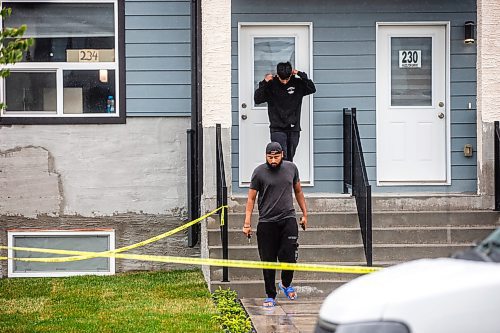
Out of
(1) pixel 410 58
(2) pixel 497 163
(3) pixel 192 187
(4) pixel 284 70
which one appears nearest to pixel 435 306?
(4) pixel 284 70

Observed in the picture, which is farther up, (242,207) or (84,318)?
(242,207)

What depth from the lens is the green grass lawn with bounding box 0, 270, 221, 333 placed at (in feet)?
32.0

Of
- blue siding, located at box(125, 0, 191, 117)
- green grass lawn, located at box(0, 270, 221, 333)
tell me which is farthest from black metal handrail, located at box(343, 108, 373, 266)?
blue siding, located at box(125, 0, 191, 117)

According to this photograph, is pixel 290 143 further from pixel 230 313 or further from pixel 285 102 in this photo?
pixel 230 313

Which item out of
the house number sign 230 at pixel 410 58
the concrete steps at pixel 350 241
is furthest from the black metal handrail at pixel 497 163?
the house number sign 230 at pixel 410 58

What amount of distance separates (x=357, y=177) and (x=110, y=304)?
3530 millimetres

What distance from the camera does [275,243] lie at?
35.8ft

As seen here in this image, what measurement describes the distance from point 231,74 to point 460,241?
12.2 ft

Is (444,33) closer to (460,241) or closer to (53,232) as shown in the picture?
(460,241)

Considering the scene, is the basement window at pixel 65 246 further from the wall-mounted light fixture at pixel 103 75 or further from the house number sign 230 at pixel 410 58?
the house number sign 230 at pixel 410 58

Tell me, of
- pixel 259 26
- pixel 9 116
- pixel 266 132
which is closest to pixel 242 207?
pixel 266 132

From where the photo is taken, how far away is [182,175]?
45.9ft

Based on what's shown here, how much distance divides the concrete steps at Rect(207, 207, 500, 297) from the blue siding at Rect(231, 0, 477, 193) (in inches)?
40.9

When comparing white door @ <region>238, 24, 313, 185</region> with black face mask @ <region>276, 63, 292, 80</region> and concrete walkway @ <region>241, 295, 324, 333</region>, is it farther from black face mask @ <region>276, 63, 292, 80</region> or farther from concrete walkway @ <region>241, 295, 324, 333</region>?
concrete walkway @ <region>241, 295, 324, 333</region>
